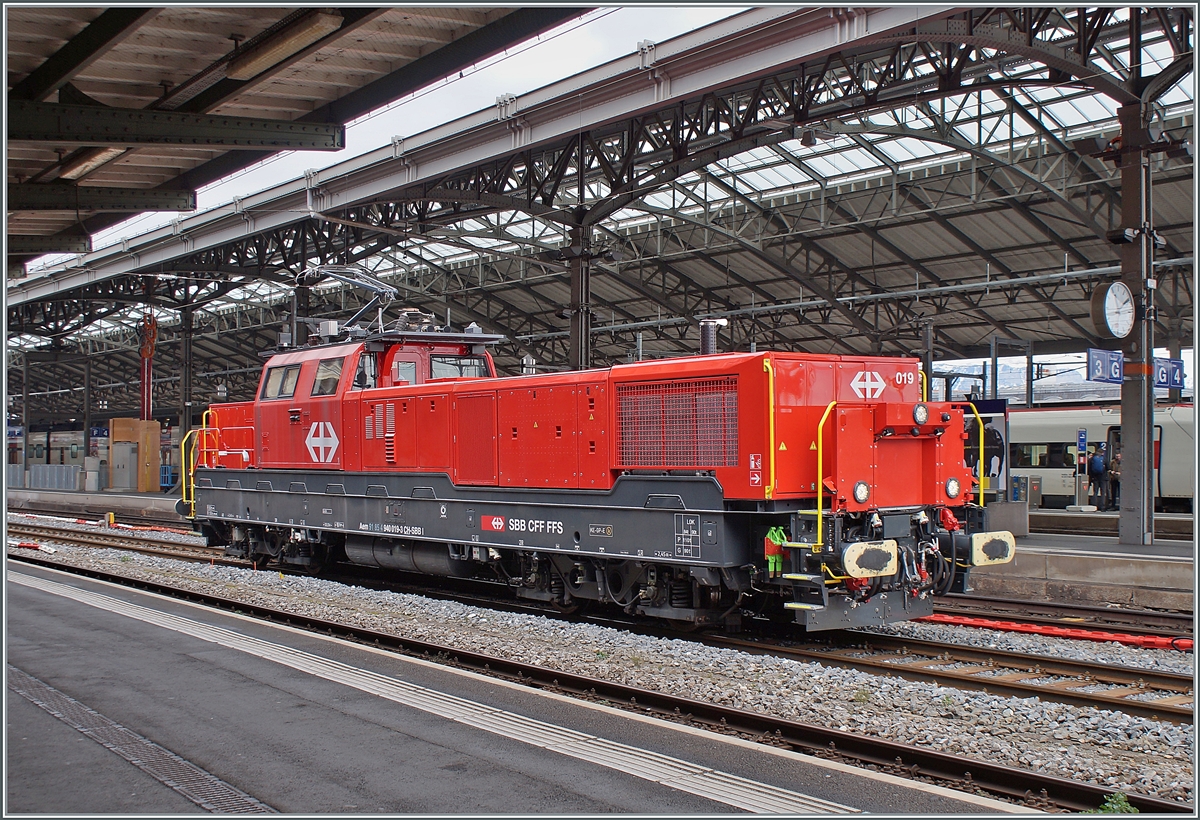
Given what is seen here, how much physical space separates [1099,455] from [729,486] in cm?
2110

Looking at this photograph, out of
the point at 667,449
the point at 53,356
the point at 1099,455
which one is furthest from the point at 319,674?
the point at 53,356

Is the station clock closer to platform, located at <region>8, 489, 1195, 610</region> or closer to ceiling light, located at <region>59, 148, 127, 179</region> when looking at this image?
platform, located at <region>8, 489, 1195, 610</region>

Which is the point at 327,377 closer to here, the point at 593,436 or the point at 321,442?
the point at 321,442

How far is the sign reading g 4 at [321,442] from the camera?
1314cm

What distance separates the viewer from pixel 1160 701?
271 inches

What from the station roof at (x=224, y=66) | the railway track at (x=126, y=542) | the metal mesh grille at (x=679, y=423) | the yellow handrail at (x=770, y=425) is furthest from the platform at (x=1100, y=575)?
the railway track at (x=126, y=542)

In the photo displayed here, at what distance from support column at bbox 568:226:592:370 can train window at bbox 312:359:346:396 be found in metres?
8.76

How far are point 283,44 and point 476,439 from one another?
4906mm

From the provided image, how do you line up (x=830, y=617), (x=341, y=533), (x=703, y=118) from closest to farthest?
(x=830, y=617)
(x=341, y=533)
(x=703, y=118)

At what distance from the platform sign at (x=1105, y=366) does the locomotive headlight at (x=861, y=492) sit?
294 inches

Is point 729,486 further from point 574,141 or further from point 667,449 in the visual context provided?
point 574,141

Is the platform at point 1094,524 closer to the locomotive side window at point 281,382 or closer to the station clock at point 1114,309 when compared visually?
the station clock at point 1114,309

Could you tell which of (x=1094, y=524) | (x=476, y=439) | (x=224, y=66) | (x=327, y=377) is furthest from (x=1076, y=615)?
(x=224, y=66)

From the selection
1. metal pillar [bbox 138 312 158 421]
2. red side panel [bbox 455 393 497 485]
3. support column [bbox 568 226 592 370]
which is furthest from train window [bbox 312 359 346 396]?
metal pillar [bbox 138 312 158 421]
